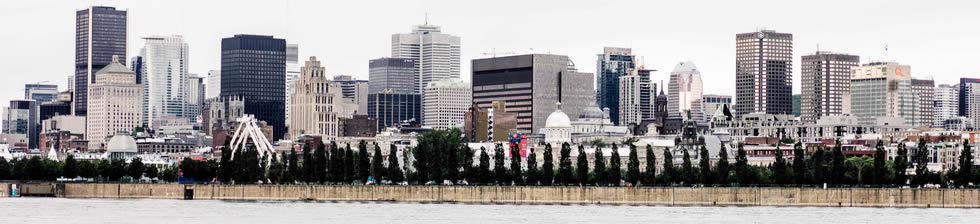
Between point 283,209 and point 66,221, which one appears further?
point 283,209

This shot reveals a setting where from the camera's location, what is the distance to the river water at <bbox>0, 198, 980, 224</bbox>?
163m

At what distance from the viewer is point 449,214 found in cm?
A: 17488

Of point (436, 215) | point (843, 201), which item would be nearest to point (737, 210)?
point (843, 201)

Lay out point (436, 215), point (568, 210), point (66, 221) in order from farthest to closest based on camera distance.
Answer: point (568, 210) < point (436, 215) < point (66, 221)

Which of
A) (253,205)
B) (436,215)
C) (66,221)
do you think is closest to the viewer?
(66,221)

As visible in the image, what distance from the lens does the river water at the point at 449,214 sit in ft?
535

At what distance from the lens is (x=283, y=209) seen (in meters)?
186

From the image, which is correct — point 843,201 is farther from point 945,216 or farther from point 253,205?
point 253,205

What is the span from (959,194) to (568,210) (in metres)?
39.6

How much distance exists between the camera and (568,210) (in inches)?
7274

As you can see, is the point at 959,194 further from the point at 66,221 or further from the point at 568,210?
the point at 66,221

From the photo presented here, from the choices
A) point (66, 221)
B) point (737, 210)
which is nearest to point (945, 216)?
point (737, 210)

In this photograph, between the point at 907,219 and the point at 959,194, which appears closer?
the point at 907,219

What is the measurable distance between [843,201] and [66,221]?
77.9 metres
